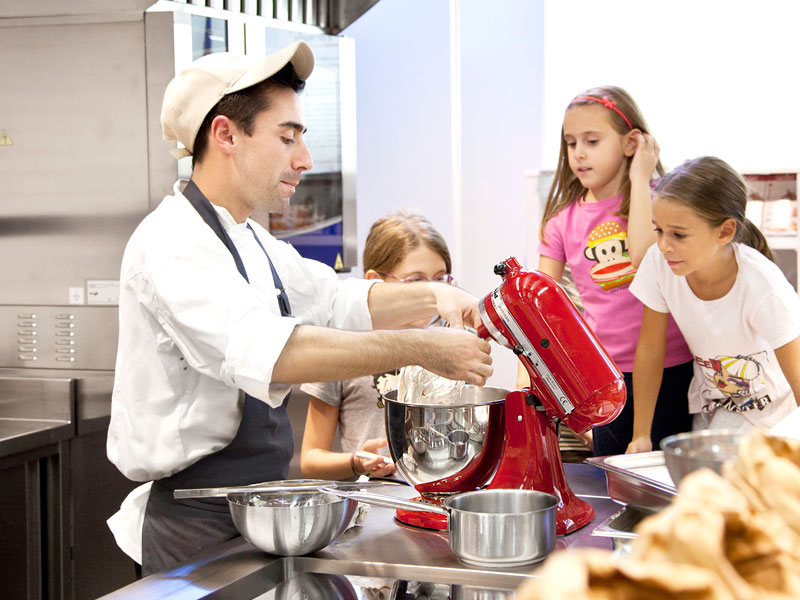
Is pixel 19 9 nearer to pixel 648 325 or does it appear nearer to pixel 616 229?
pixel 616 229

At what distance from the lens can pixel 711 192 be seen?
2.11m

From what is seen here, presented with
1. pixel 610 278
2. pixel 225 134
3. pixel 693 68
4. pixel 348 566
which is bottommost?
pixel 348 566

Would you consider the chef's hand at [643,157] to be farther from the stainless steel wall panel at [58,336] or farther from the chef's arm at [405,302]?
the stainless steel wall panel at [58,336]

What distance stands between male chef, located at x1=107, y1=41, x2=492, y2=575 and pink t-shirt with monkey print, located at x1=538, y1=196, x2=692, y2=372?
0.79 m

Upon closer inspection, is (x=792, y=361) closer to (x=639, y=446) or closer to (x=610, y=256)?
(x=639, y=446)

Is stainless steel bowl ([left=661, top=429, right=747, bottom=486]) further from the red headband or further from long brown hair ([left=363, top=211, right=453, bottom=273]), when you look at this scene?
the red headband

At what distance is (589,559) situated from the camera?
0.29 m

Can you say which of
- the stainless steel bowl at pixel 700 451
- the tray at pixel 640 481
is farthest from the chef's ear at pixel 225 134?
the stainless steel bowl at pixel 700 451

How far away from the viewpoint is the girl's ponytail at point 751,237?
7.09 ft

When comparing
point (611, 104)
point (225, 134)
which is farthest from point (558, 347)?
point (611, 104)

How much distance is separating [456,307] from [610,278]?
33.3 inches

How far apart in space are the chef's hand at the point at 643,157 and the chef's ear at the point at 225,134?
3.90 feet

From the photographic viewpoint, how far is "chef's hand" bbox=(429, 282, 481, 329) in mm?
1610

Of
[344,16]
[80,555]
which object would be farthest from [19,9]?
[80,555]
